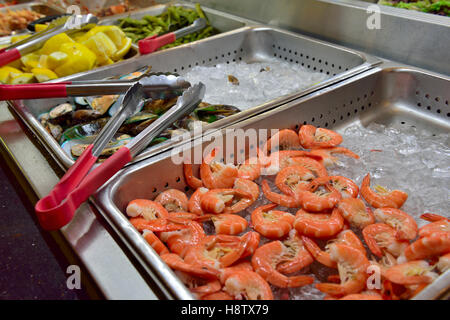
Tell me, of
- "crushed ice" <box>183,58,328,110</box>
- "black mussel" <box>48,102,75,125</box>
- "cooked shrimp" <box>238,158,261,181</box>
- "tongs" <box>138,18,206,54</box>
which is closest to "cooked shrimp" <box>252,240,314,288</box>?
"cooked shrimp" <box>238,158,261,181</box>

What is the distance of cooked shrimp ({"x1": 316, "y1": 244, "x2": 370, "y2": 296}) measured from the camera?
3.45 feet

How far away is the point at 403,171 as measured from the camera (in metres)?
1.66

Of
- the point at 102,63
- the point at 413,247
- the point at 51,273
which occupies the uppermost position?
the point at 102,63

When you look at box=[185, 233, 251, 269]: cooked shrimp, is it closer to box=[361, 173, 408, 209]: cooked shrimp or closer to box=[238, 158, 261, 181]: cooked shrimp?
box=[238, 158, 261, 181]: cooked shrimp

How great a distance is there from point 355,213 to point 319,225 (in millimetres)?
165

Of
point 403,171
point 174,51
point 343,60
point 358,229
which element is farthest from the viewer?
point 174,51

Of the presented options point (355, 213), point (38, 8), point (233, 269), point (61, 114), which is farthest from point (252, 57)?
point (38, 8)

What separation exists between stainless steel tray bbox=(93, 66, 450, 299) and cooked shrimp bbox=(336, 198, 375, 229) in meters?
0.58

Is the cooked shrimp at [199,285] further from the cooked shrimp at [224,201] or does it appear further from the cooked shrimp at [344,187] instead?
the cooked shrimp at [344,187]

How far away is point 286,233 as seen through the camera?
4.20ft

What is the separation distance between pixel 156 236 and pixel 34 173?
60 centimetres

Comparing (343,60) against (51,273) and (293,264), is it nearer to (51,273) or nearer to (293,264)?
(293,264)
